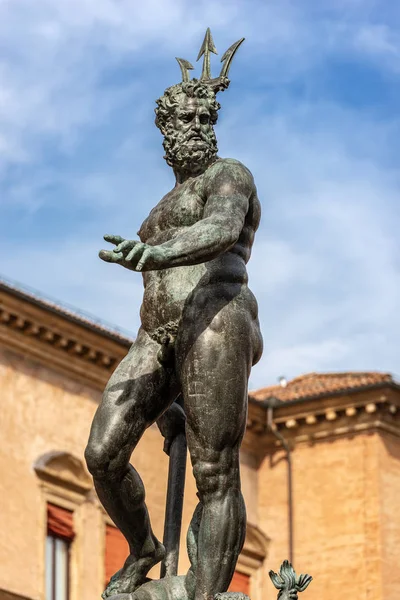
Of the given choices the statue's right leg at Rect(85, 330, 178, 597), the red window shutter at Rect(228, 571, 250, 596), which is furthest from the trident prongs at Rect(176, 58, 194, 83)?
the red window shutter at Rect(228, 571, 250, 596)

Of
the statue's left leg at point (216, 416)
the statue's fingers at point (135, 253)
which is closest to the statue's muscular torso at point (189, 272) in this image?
the statue's left leg at point (216, 416)

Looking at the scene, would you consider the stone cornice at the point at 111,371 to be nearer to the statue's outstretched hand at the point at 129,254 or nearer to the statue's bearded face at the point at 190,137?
the statue's bearded face at the point at 190,137

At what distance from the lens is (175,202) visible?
1146 centimetres

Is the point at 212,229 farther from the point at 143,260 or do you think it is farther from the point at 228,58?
the point at 228,58

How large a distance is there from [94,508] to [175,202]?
2245 centimetres

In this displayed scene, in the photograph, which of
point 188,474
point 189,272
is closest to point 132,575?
point 189,272

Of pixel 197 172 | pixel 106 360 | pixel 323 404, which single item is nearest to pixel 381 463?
pixel 323 404

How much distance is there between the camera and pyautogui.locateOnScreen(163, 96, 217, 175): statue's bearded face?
37.9 ft

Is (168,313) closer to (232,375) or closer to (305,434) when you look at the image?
(232,375)

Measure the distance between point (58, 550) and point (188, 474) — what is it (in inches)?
85.9

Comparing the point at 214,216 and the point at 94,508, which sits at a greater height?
the point at 94,508

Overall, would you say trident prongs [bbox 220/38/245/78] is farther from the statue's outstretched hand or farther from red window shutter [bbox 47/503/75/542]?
red window shutter [bbox 47/503/75/542]

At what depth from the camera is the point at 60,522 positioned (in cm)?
3316

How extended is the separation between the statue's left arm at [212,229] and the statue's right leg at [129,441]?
68cm
